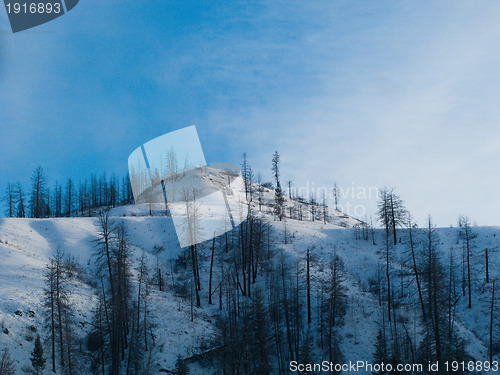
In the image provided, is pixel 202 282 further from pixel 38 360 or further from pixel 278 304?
pixel 38 360

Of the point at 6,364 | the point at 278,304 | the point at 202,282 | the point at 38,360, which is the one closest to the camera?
the point at 6,364

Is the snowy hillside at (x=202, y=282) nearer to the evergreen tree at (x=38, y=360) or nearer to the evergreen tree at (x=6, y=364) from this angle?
the evergreen tree at (x=38, y=360)

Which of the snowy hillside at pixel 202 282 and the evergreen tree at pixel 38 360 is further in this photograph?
the snowy hillside at pixel 202 282

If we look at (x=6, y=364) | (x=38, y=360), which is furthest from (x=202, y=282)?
(x=6, y=364)

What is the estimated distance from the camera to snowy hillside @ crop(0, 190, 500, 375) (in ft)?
102

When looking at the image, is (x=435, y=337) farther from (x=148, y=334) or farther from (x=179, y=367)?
(x=148, y=334)

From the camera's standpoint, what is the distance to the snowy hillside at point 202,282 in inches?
1219

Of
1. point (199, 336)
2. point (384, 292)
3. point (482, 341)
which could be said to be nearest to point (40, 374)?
point (199, 336)

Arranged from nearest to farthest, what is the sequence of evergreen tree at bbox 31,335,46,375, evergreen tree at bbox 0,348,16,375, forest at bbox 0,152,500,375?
1. evergreen tree at bbox 0,348,16,375
2. evergreen tree at bbox 31,335,46,375
3. forest at bbox 0,152,500,375

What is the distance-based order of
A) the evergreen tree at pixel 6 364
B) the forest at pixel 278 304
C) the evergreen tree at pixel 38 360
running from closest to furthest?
1. the evergreen tree at pixel 6 364
2. the evergreen tree at pixel 38 360
3. the forest at pixel 278 304

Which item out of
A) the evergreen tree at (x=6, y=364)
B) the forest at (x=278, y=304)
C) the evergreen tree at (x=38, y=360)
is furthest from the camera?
the forest at (x=278, y=304)

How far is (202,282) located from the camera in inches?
1811

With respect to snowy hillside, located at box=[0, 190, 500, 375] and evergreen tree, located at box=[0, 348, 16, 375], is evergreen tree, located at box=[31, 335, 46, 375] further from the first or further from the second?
evergreen tree, located at box=[0, 348, 16, 375]

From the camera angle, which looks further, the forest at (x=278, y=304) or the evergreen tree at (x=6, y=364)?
the forest at (x=278, y=304)
